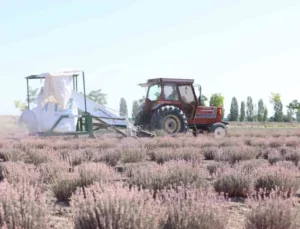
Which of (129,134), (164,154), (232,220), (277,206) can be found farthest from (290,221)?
(129,134)

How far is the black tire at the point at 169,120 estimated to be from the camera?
61.5 ft

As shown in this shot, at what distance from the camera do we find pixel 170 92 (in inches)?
766

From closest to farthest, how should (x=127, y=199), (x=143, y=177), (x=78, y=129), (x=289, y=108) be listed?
(x=127, y=199) < (x=143, y=177) < (x=78, y=129) < (x=289, y=108)

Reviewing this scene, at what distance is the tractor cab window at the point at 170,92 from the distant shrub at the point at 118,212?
604 inches

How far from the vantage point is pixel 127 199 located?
3.92m

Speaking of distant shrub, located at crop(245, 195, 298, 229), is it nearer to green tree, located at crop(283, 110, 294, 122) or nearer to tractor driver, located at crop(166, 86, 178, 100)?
tractor driver, located at crop(166, 86, 178, 100)

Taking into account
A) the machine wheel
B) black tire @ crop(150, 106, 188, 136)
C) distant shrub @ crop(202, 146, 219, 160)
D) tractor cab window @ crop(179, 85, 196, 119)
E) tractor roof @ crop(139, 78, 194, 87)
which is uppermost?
tractor roof @ crop(139, 78, 194, 87)

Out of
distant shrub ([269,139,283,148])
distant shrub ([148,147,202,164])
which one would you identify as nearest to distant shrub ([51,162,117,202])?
distant shrub ([148,147,202,164])

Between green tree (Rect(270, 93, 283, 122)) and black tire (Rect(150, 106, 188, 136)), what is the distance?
5406 centimetres

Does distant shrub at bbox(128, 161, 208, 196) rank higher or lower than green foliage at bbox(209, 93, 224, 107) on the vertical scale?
lower

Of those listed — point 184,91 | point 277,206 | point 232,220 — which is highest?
point 184,91

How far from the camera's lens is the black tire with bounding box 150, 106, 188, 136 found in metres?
18.8

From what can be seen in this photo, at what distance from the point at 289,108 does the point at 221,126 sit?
2429 inches

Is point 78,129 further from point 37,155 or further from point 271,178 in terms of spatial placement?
point 271,178
